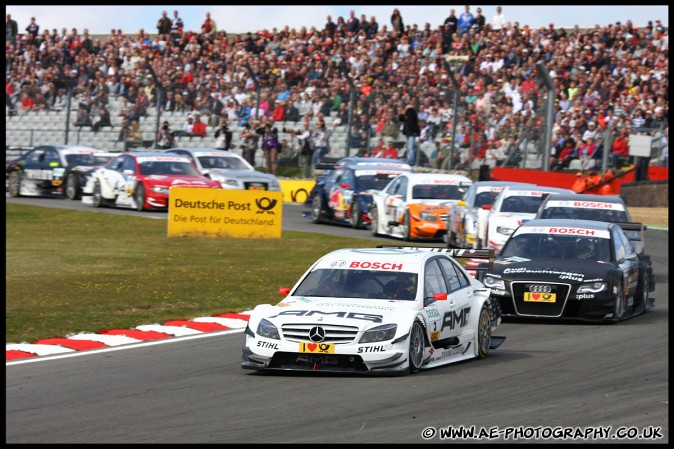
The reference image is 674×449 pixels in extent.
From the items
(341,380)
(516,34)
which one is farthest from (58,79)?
(341,380)

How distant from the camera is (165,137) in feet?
124

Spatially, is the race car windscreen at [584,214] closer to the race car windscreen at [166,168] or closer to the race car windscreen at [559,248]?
the race car windscreen at [559,248]

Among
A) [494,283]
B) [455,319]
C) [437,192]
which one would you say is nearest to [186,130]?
[437,192]

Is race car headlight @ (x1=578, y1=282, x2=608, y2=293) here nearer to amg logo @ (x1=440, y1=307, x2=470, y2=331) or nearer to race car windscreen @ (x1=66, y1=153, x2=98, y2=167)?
amg logo @ (x1=440, y1=307, x2=470, y2=331)

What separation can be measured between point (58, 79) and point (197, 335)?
2789 centimetres

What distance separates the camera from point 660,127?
99.1ft

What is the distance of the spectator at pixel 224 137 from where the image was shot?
36.9m

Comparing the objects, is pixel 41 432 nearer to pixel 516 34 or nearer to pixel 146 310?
pixel 146 310

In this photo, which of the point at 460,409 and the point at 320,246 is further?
the point at 320,246

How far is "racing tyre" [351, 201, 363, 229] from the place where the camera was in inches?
1115

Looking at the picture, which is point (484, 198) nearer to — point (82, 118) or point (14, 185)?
point (14, 185)

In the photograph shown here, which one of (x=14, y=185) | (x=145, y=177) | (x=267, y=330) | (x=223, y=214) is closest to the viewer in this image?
(x=267, y=330)

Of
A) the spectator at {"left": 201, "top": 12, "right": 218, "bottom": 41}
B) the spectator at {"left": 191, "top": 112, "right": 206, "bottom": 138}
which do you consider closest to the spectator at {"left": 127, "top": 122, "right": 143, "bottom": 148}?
the spectator at {"left": 191, "top": 112, "right": 206, "bottom": 138}

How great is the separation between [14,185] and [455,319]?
25315mm
